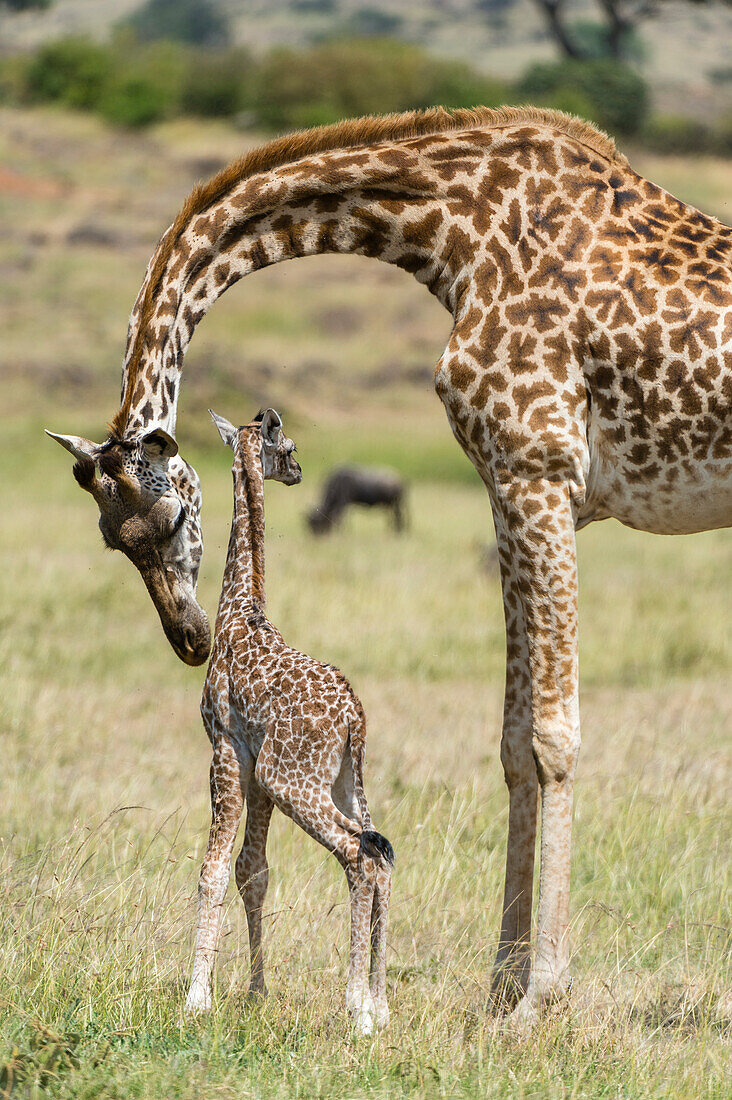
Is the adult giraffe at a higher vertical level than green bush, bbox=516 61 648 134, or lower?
lower

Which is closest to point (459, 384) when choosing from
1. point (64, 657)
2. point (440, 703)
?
point (440, 703)

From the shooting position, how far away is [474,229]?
5156mm

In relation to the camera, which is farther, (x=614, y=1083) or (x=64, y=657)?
(x=64, y=657)

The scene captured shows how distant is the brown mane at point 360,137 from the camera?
5.24m

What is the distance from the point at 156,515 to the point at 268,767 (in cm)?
107

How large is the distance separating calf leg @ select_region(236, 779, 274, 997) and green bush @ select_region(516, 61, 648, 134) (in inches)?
2810

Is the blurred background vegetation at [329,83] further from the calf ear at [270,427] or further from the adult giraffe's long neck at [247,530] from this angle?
the adult giraffe's long neck at [247,530]

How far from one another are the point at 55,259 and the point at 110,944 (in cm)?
4198

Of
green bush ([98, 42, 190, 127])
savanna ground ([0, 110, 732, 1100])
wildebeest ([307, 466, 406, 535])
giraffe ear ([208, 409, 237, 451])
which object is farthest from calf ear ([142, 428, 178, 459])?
green bush ([98, 42, 190, 127])

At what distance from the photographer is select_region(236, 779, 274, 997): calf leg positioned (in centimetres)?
470

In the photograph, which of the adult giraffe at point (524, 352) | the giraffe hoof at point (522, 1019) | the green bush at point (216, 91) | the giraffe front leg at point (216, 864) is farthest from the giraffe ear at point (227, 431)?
the green bush at point (216, 91)

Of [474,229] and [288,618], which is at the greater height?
[474,229]

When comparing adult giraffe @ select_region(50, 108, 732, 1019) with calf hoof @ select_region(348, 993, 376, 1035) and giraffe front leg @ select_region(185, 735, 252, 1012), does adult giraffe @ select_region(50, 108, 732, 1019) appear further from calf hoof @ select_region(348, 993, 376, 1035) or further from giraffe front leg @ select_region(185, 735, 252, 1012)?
calf hoof @ select_region(348, 993, 376, 1035)

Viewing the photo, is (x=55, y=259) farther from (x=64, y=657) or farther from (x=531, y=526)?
(x=531, y=526)
